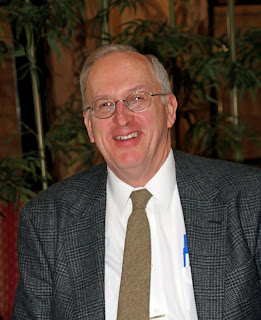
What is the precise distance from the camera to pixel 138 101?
1862 mm

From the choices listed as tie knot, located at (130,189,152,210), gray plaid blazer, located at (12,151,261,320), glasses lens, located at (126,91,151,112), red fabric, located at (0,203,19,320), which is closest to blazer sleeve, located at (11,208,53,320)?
gray plaid blazer, located at (12,151,261,320)

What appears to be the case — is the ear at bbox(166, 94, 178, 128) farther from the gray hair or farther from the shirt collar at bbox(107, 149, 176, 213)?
the shirt collar at bbox(107, 149, 176, 213)

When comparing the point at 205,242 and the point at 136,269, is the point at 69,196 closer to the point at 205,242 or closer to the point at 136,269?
the point at 136,269

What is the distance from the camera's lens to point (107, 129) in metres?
1.87

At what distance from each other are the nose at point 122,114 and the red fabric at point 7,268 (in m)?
1.13

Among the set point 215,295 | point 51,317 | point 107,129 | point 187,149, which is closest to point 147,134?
point 107,129

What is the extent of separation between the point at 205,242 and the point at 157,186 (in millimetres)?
278

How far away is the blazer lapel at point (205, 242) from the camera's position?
167 cm

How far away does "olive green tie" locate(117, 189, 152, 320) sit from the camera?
5.52 ft

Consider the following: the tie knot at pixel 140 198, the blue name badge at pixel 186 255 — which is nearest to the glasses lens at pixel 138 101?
the tie knot at pixel 140 198

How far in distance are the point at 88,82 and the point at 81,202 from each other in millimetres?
472

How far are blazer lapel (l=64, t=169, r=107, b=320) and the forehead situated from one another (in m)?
0.41

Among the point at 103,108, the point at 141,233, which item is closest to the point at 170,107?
the point at 103,108

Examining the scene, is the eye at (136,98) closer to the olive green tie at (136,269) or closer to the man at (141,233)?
the man at (141,233)
